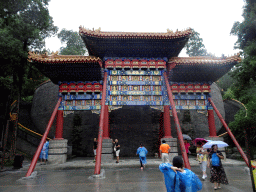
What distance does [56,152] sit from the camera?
9.89 meters

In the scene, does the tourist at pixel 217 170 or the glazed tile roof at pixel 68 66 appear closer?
the tourist at pixel 217 170

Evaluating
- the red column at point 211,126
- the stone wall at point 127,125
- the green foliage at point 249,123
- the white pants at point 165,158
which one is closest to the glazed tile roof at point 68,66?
the stone wall at point 127,125

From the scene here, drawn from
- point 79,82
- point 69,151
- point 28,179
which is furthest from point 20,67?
point 28,179

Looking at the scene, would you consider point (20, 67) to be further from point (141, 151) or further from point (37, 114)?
point (141, 151)

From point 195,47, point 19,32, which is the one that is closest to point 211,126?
point 19,32

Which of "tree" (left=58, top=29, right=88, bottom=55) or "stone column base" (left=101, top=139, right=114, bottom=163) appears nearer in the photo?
"stone column base" (left=101, top=139, right=114, bottom=163)

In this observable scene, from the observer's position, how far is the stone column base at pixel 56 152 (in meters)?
9.75

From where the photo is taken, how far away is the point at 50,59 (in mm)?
9992

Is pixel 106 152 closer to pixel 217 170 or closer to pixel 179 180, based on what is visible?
pixel 217 170

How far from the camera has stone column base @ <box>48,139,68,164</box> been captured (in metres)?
9.75

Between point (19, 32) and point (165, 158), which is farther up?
point (19, 32)

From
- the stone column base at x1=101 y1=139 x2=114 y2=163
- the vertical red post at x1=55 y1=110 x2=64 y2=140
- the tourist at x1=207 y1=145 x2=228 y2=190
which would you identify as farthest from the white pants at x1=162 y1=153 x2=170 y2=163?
the vertical red post at x1=55 y1=110 x2=64 y2=140

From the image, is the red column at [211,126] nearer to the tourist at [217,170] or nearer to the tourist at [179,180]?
the tourist at [217,170]

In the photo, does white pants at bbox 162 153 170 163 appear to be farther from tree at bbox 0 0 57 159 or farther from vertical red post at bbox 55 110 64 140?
tree at bbox 0 0 57 159
